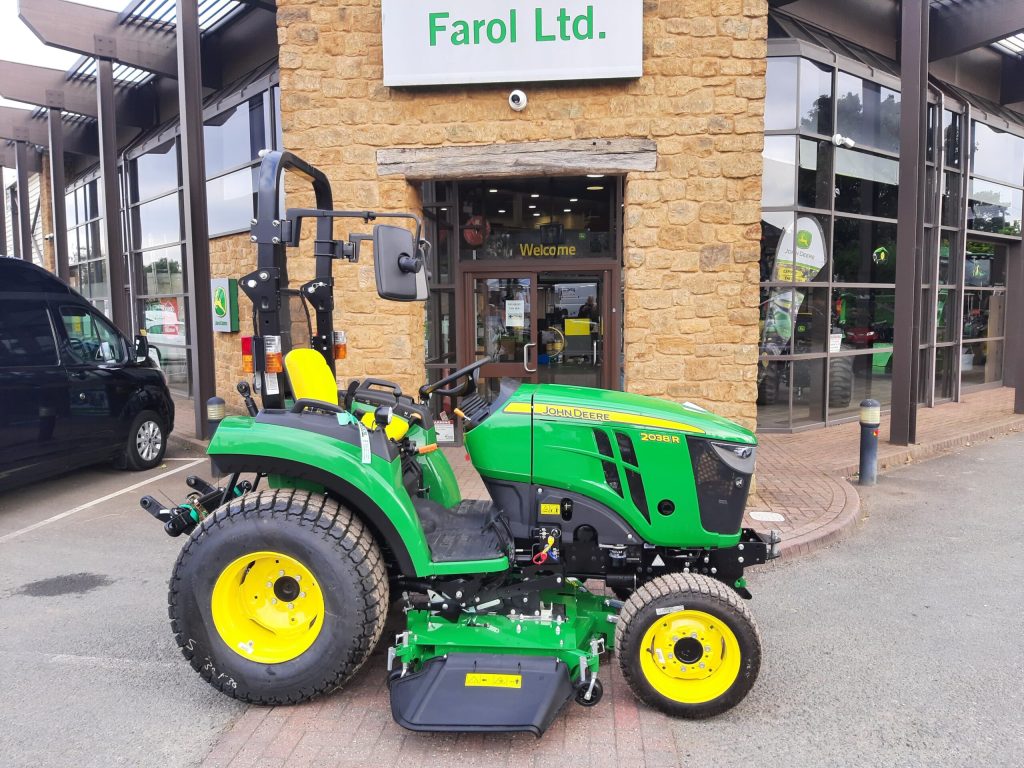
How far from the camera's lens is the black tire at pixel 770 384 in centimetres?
988

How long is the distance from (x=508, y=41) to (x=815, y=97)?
5.51 meters

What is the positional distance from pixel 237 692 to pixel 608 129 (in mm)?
5164

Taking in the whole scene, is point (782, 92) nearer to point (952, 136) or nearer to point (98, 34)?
point (952, 136)

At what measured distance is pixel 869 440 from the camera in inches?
286

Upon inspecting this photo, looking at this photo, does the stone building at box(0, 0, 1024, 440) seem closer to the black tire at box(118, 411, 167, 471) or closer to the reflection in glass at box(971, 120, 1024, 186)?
the reflection in glass at box(971, 120, 1024, 186)

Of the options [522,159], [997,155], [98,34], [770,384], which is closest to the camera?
[522,159]

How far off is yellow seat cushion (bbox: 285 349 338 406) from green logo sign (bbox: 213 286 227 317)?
8.13 meters

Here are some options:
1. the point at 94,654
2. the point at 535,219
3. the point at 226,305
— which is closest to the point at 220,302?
the point at 226,305

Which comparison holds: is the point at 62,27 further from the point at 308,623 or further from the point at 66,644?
the point at 308,623

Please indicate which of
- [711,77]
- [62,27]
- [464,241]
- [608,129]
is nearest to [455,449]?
[464,241]

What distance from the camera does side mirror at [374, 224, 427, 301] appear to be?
2.98m

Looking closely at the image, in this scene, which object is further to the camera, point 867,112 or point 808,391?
point 867,112

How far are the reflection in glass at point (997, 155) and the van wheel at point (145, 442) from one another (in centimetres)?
1353

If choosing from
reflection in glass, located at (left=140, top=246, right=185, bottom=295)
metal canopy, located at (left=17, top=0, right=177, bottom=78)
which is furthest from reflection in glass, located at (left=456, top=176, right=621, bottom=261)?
reflection in glass, located at (left=140, top=246, right=185, bottom=295)
